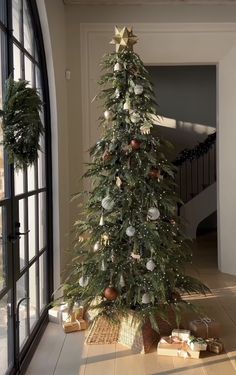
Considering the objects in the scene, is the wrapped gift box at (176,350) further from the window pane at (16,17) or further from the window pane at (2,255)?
the window pane at (16,17)

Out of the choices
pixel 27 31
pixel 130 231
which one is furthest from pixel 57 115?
pixel 130 231

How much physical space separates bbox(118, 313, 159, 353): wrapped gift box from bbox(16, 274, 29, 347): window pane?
74 cm

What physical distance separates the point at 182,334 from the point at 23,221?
57.2 inches

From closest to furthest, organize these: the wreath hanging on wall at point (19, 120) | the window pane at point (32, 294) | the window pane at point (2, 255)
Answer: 1. the wreath hanging on wall at point (19, 120)
2. the window pane at point (2, 255)
3. the window pane at point (32, 294)

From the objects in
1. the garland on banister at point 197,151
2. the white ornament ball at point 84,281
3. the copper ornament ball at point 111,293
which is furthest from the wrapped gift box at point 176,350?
the garland on banister at point 197,151

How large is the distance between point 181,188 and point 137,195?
6607 millimetres

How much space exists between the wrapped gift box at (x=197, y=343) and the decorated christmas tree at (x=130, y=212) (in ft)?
0.80

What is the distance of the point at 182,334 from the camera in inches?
137

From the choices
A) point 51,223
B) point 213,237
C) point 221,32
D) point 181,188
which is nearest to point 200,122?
point 181,188

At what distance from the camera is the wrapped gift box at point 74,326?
150 inches

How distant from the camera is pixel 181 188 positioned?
9.93 meters

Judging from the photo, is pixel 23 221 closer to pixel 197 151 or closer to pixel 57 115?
pixel 57 115

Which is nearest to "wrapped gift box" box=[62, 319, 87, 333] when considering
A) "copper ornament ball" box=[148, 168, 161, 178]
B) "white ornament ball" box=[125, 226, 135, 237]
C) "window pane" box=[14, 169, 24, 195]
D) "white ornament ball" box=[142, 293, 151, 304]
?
"white ornament ball" box=[142, 293, 151, 304]

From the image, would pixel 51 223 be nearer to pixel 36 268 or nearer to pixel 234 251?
pixel 36 268
